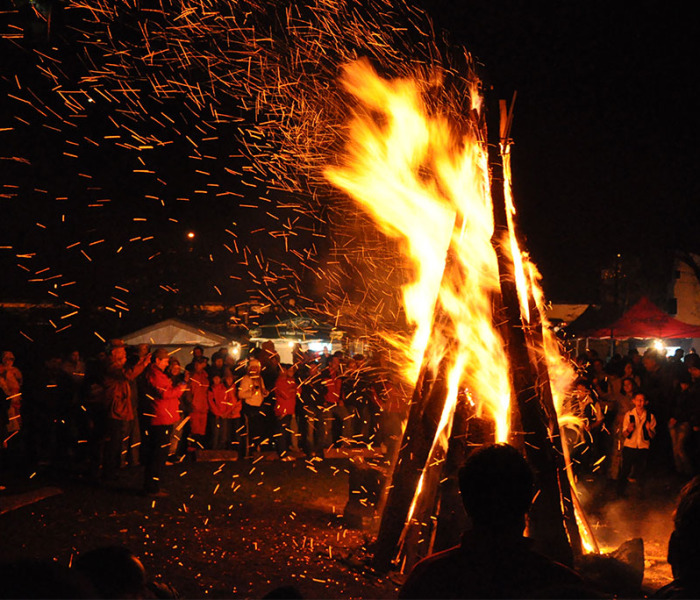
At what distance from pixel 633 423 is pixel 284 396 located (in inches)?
227

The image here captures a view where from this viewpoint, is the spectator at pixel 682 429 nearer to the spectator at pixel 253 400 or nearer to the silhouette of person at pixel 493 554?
the spectator at pixel 253 400

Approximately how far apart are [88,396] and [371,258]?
9929mm

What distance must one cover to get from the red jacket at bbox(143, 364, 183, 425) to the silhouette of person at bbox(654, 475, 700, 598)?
7.57m

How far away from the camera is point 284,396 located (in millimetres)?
11766

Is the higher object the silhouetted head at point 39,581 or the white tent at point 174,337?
the white tent at point 174,337

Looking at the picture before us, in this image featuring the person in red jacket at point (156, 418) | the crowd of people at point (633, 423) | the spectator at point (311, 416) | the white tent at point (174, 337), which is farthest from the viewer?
the white tent at point (174, 337)

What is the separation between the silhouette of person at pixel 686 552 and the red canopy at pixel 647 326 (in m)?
18.0

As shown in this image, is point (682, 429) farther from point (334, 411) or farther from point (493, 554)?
point (493, 554)

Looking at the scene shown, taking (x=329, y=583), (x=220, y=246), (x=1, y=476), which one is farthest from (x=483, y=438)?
(x=220, y=246)

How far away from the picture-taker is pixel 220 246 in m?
25.3

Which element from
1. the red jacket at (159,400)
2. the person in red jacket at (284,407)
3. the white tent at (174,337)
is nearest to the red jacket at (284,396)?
the person in red jacket at (284,407)

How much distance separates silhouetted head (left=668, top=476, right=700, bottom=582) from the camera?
2.12m

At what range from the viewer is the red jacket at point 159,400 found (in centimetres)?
883

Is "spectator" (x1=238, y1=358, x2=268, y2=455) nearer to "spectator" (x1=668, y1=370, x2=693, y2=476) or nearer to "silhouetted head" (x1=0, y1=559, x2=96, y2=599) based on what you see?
"spectator" (x1=668, y1=370, x2=693, y2=476)
